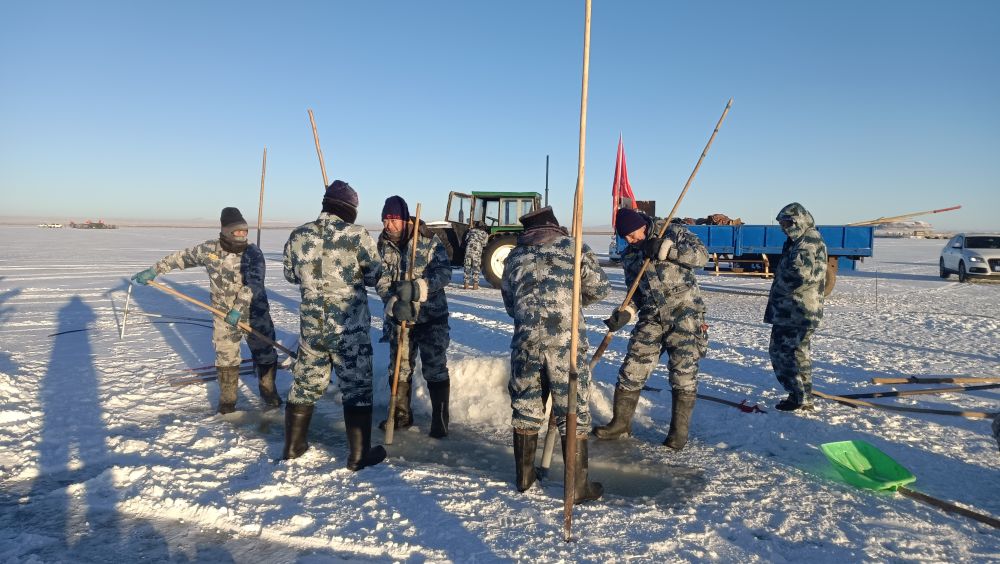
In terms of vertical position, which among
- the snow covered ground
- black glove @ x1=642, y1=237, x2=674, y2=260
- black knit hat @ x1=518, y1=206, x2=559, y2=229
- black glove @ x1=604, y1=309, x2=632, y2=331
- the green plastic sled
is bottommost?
the snow covered ground

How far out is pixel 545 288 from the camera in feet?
9.93

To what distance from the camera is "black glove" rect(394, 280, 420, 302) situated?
3.57 meters

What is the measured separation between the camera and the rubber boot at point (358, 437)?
132 inches

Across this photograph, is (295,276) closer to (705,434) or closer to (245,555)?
(245,555)

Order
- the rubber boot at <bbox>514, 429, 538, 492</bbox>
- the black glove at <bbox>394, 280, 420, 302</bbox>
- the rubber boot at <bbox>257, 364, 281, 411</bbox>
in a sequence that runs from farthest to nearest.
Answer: the rubber boot at <bbox>257, 364, 281, 411</bbox>, the black glove at <bbox>394, 280, 420, 302</bbox>, the rubber boot at <bbox>514, 429, 538, 492</bbox>

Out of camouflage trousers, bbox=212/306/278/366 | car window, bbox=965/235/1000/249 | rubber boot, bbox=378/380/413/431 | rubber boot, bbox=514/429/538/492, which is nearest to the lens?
rubber boot, bbox=514/429/538/492

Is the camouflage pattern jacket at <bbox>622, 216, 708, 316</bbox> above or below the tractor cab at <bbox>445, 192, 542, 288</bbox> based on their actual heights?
below

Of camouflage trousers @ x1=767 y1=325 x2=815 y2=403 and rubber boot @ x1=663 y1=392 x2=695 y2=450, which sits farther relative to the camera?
camouflage trousers @ x1=767 y1=325 x2=815 y2=403

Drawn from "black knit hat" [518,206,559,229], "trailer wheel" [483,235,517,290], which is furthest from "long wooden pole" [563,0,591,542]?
"trailer wheel" [483,235,517,290]

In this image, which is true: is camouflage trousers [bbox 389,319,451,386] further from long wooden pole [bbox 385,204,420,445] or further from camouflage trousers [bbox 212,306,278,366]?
camouflage trousers [bbox 212,306,278,366]

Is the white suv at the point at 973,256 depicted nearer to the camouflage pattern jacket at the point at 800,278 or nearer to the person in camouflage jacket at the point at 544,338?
the camouflage pattern jacket at the point at 800,278

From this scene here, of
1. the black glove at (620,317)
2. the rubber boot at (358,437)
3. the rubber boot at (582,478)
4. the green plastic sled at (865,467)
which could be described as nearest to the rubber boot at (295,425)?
the rubber boot at (358,437)

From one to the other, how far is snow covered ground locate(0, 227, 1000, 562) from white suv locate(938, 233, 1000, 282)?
1059cm

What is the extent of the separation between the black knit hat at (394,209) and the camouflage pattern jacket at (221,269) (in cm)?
150
